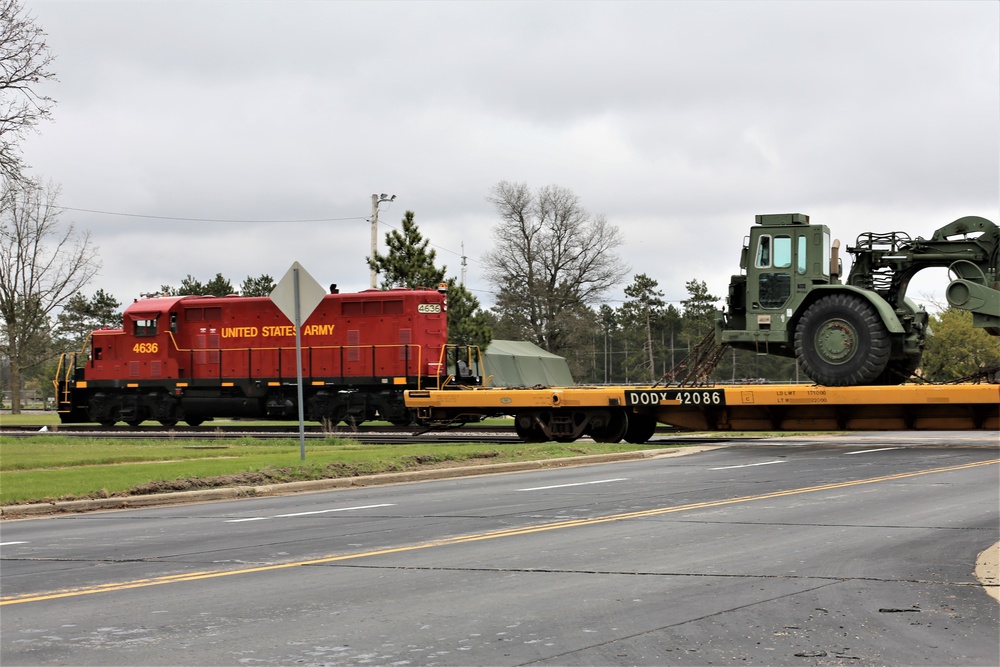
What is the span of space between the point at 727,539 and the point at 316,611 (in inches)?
177

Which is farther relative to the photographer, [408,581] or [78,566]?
[78,566]

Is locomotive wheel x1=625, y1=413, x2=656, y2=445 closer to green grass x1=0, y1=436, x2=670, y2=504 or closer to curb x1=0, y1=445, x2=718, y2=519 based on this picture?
green grass x1=0, y1=436, x2=670, y2=504

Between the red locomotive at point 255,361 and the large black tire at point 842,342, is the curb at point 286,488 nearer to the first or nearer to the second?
the large black tire at point 842,342

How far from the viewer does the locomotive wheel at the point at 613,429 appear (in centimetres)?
2373

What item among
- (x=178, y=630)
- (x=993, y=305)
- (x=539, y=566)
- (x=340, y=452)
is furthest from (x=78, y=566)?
(x=993, y=305)

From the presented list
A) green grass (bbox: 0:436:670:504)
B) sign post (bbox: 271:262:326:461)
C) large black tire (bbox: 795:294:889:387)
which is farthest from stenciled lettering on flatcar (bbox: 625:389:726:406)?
sign post (bbox: 271:262:326:461)

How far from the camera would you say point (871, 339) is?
19.9m

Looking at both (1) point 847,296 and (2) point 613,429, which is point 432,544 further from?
(2) point 613,429

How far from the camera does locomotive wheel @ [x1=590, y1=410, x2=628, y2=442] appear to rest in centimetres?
2373

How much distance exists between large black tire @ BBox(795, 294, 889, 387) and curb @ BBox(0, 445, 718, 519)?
3.69 metres

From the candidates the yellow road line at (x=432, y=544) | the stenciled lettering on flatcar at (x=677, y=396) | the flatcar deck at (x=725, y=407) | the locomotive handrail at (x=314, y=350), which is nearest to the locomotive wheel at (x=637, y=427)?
the flatcar deck at (x=725, y=407)

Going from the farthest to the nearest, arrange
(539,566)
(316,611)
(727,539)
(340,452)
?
(340,452) → (727,539) → (539,566) → (316,611)

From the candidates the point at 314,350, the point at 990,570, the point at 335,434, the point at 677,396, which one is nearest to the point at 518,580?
the point at 990,570

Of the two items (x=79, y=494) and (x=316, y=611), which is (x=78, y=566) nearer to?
(x=316, y=611)
